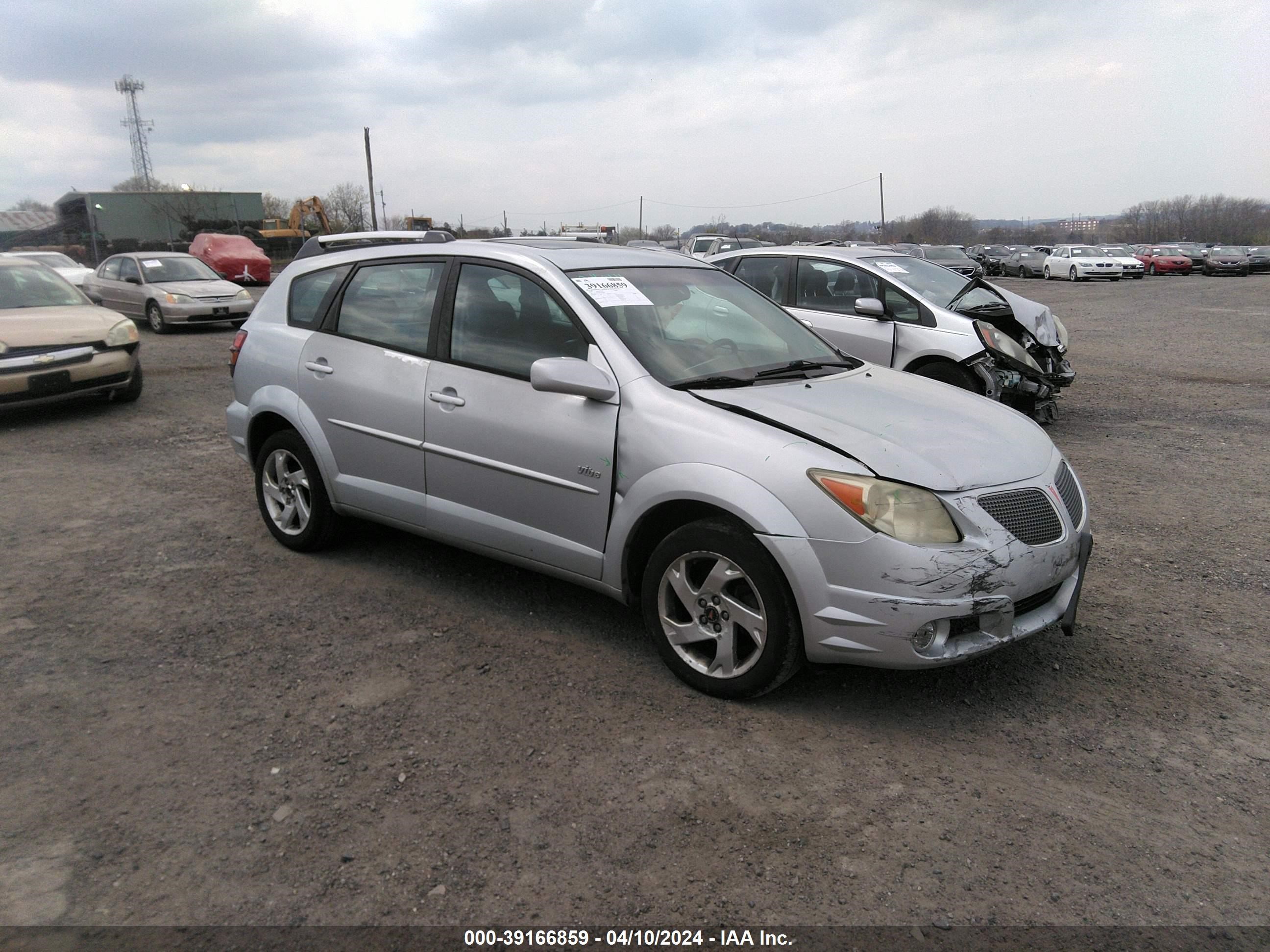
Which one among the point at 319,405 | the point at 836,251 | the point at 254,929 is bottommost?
the point at 254,929

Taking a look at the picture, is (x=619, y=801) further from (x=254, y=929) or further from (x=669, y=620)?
(x=254, y=929)

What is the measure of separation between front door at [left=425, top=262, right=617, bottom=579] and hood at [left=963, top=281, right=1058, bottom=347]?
6.03 metres

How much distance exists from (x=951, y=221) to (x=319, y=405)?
326 ft

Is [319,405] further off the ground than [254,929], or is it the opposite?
[319,405]

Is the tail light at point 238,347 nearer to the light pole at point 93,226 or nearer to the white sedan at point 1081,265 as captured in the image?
the white sedan at point 1081,265

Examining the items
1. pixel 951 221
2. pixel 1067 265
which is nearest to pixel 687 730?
pixel 1067 265

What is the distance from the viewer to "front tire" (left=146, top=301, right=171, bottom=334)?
1636cm

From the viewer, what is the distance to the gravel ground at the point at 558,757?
2.54 meters

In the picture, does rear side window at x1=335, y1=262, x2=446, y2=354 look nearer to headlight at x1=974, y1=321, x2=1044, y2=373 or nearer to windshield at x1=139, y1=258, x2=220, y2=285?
headlight at x1=974, y1=321, x2=1044, y2=373

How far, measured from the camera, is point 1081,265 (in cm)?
3512

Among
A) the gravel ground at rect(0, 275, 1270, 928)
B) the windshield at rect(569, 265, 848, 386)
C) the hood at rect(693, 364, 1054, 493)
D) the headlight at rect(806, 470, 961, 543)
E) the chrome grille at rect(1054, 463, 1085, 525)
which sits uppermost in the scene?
the windshield at rect(569, 265, 848, 386)

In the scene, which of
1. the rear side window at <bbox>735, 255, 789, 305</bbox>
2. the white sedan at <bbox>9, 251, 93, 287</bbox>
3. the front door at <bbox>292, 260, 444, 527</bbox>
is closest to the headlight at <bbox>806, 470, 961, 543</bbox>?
the front door at <bbox>292, 260, 444, 527</bbox>

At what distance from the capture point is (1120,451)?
763cm

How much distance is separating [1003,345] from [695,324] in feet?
15.7
